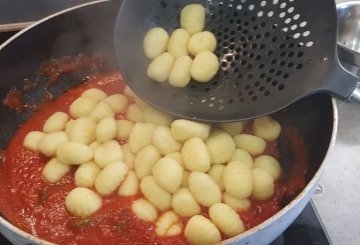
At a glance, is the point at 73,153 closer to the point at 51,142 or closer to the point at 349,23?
the point at 51,142

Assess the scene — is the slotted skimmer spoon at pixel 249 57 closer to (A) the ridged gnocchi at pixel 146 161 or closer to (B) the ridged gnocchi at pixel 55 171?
(A) the ridged gnocchi at pixel 146 161

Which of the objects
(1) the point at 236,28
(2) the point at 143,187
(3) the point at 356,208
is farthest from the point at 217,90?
(3) the point at 356,208

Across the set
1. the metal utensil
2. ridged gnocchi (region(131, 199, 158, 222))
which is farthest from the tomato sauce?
the metal utensil

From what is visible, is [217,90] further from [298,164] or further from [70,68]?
[70,68]

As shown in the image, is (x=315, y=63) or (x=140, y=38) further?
(x=140, y=38)

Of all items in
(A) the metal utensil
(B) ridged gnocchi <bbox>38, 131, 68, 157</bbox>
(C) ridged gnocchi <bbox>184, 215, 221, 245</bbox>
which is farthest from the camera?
(A) the metal utensil

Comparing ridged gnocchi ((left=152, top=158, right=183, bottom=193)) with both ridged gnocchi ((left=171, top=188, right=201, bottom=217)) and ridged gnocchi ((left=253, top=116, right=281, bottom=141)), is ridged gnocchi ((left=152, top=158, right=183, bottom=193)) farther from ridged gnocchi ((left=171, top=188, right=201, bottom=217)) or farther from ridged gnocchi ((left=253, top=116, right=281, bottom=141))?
ridged gnocchi ((left=253, top=116, right=281, bottom=141))
